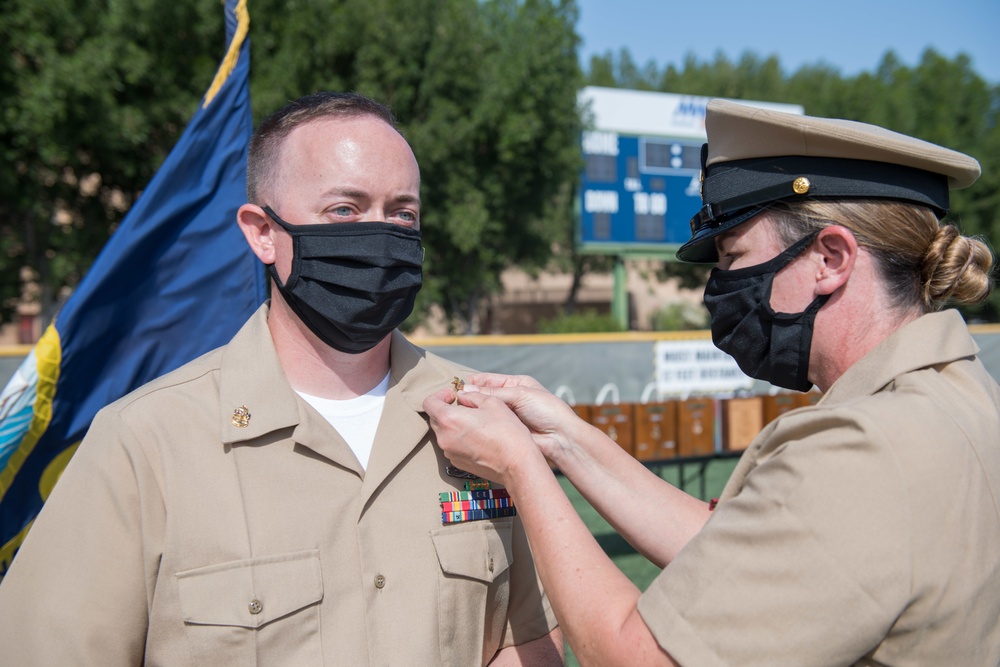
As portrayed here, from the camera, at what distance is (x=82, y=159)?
45.2 feet

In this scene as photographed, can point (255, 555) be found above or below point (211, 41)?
below

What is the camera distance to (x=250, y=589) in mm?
1657

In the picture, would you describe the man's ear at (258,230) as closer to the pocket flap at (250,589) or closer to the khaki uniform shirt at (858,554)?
the pocket flap at (250,589)

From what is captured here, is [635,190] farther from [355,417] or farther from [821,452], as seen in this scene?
[821,452]

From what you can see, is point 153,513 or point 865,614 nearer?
point 865,614

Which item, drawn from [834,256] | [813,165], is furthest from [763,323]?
[813,165]

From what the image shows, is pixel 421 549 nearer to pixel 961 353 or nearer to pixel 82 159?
pixel 961 353

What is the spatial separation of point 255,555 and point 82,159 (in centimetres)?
1427

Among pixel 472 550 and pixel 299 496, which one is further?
pixel 472 550

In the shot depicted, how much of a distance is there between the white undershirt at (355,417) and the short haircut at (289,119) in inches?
21.1

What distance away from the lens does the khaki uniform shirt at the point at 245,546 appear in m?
1.59

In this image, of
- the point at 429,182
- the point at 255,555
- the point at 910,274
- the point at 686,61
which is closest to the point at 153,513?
the point at 255,555

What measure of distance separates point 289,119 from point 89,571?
1.12 meters

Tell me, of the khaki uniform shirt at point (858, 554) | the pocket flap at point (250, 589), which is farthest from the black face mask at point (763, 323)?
the pocket flap at point (250, 589)
